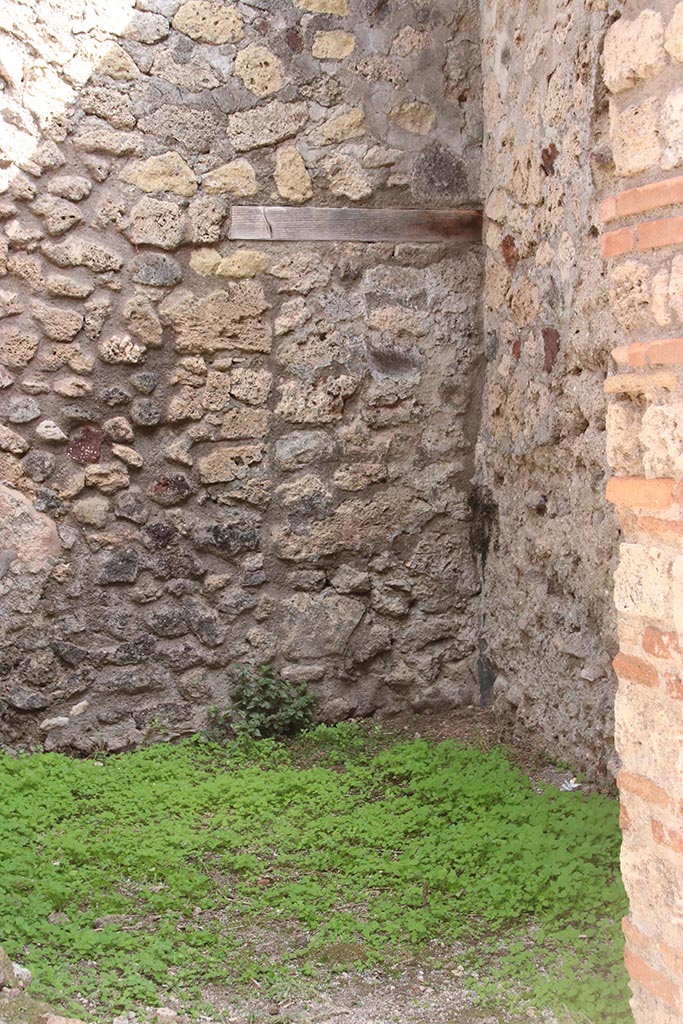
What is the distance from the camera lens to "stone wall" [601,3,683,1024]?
199 centimetres

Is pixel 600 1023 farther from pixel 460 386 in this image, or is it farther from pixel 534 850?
pixel 460 386

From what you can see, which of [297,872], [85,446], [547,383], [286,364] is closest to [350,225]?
[286,364]

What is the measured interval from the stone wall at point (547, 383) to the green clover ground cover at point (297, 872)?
17.2 inches

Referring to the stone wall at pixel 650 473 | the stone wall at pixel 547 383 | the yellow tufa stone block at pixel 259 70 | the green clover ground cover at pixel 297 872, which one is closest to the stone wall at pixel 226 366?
the yellow tufa stone block at pixel 259 70

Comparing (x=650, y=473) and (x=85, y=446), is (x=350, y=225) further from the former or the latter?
(x=650, y=473)

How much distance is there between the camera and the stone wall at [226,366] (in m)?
4.44

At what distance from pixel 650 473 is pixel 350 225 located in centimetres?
298

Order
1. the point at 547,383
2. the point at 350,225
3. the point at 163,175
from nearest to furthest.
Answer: the point at 547,383 → the point at 163,175 → the point at 350,225

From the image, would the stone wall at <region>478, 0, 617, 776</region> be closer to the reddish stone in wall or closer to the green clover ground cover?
the green clover ground cover

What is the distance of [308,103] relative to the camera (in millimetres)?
4668

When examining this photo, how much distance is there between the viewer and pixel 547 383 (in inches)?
164

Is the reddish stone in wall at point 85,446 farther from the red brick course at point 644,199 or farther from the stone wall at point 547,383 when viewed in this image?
the red brick course at point 644,199

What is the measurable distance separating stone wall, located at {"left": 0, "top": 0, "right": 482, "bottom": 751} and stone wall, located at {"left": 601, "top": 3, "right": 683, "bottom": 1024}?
8.70ft

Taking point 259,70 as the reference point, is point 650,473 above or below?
below
